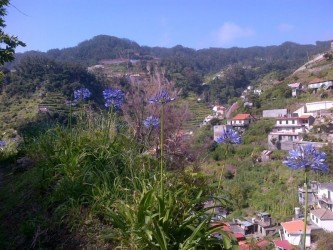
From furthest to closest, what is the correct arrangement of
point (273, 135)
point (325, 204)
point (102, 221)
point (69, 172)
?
point (273, 135) → point (325, 204) → point (69, 172) → point (102, 221)

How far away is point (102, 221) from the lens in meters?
2.29

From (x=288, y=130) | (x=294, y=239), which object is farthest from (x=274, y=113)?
(x=294, y=239)

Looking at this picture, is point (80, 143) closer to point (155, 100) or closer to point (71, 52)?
point (155, 100)

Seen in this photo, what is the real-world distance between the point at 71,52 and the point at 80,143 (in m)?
106

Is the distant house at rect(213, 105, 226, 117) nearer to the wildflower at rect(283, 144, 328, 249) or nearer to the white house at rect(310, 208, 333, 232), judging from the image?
the white house at rect(310, 208, 333, 232)

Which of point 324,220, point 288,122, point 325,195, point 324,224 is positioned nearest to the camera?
point 324,224

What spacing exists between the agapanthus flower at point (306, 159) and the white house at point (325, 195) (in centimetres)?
2407

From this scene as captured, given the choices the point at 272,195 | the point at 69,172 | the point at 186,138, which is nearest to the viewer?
the point at 69,172

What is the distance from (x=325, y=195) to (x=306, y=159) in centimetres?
2489

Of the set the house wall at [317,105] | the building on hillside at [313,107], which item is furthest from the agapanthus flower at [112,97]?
the house wall at [317,105]

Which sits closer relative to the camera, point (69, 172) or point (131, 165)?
point (131, 165)

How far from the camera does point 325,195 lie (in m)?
24.3

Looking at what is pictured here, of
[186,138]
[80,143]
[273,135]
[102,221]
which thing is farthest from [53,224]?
[273,135]

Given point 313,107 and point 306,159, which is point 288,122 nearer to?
point 313,107
